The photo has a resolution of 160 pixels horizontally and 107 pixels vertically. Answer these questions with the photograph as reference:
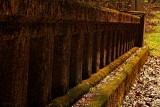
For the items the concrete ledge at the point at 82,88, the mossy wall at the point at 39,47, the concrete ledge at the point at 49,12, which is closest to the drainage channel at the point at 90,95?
the concrete ledge at the point at 82,88

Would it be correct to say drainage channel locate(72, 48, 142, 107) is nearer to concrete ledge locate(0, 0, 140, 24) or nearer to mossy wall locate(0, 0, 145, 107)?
mossy wall locate(0, 0, 145, 107)

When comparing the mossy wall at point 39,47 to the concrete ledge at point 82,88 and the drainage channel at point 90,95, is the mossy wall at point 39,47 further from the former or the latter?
the drainage channel at point 90,95

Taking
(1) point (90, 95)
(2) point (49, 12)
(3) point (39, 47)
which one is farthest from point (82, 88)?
(2) point (49, 12)

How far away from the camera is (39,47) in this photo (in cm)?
293

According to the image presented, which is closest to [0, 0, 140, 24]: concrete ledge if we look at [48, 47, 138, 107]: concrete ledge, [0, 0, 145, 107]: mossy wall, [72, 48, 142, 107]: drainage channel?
[0, 0, 145, 107]: mossy wall

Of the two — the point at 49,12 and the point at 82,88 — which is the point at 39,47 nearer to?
the point at 49,12

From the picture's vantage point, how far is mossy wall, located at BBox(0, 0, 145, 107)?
89.0 inches

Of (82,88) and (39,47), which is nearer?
(39,47)

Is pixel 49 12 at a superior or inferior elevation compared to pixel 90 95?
superior

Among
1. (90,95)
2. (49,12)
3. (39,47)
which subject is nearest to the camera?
(49,12)

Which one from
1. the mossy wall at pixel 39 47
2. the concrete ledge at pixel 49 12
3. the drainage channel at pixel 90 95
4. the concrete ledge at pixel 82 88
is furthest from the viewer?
the drainage channel at pixel 90 95

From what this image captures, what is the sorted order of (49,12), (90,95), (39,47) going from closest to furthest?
1. (49,12)
2. (39,47)
3. (90,95)

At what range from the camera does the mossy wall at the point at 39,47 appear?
7.42ft

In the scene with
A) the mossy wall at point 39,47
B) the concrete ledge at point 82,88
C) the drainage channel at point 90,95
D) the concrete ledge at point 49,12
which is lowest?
the drainage channel at point 90,95
